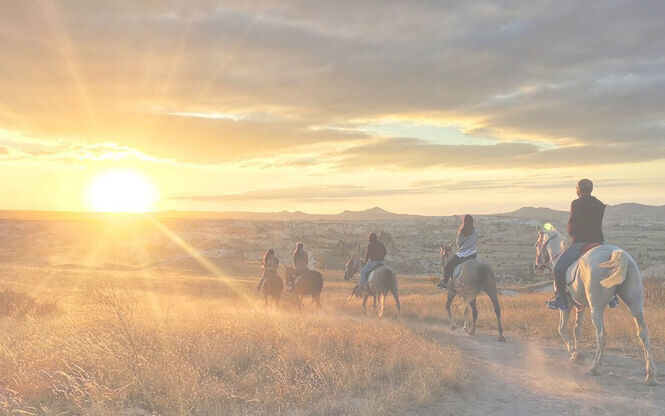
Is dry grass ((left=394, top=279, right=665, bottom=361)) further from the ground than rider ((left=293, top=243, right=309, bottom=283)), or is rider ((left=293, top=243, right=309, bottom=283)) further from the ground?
rider ((left=293, top=243, right=309, bottom=283))

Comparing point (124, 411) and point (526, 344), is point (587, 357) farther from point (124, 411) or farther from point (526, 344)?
point (124, 411)

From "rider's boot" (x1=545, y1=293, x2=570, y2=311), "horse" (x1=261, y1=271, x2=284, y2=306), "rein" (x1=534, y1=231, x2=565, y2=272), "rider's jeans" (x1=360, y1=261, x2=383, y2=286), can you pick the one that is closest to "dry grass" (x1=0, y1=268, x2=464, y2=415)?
"rider's boot" (x1=545, y1=293, x2=570, y2=311)

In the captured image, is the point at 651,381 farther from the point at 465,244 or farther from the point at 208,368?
the point at 208,368

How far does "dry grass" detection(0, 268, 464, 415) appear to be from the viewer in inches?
250

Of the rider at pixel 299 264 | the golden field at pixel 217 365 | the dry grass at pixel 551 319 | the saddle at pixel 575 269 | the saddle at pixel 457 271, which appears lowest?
the dry grass at pixel 551 319

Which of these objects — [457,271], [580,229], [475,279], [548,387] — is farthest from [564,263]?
[457,271]

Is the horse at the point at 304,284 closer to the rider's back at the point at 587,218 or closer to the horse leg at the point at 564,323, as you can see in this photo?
the horse leg at the point at 564,323

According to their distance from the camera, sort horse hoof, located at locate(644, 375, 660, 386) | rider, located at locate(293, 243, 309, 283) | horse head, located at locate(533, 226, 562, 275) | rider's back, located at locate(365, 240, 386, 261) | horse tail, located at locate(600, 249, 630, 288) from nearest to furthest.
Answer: horse tail, located at locate(600, 249, 630, 288)
horse hoof, located at locate(644, 375, 660, 386)
horse head, located at locate(533, 226, 562, 275)
rider's back, located at locate(365, 240, 386, 261)
rider, located at locate(293, 243, 309, 283)

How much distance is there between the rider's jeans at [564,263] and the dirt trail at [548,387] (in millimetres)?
1682

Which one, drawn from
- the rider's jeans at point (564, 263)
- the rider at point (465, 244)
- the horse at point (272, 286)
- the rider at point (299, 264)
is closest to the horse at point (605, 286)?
the rider's jeans at point (564, 263)

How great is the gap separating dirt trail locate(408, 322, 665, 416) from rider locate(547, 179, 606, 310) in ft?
4.97

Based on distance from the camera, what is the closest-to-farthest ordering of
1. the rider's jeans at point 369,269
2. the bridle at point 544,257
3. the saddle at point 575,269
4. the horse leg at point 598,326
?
1. the horse leg at point 598,326
2. the saddle at point 575,269
3. the bridle at point 544,257
4. the rider's jeans at point 369,269

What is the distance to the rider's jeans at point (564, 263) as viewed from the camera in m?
9.64

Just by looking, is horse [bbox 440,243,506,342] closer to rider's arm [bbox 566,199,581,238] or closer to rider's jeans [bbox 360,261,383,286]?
rider's arm [bbox 566,199,581,238]
